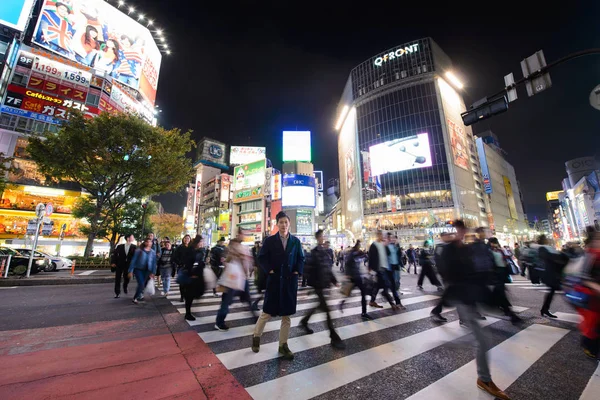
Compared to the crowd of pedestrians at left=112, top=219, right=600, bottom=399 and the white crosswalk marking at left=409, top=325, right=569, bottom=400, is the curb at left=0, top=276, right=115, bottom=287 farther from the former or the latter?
the white crosswalk marking at left=409, top=325, right=569, bottom=400

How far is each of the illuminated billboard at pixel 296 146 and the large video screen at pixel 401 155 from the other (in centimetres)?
1582

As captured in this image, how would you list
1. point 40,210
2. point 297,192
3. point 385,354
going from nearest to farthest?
1. point 385,354
2. point 40,210
3. point 297,192

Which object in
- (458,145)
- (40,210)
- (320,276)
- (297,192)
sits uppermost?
(458,145)

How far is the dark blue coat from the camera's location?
135 inches

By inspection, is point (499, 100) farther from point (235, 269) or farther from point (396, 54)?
point (396, 54)

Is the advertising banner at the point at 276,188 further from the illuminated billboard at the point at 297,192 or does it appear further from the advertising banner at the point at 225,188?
the advertising banner at the point at 225,188

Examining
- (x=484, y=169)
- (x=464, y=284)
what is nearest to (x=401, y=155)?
(x=484, y=169)

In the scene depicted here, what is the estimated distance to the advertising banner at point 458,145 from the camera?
55900mm

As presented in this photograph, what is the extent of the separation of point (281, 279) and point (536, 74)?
9.75 metres

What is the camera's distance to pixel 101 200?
16406mm

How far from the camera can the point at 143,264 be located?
6867mm

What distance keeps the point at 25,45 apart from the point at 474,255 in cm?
5130

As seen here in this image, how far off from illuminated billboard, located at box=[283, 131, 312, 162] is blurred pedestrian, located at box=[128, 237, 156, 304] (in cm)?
4586

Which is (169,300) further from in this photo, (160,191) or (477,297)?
(160,191)
